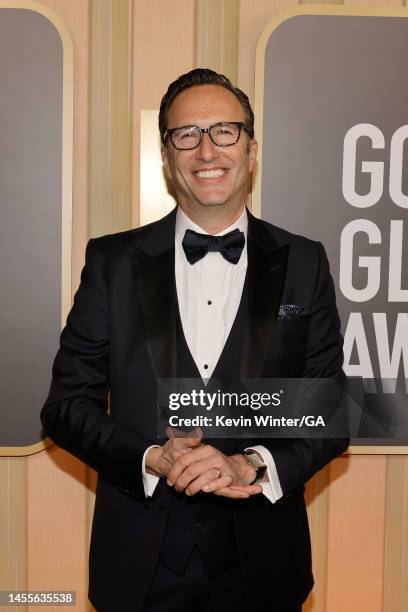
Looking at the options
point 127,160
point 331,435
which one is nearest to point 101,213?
point 127,160

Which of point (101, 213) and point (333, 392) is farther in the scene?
point (101, 213)

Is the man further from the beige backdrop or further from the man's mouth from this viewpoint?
the beige backdrop

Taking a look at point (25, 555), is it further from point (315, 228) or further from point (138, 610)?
point (315, 228)

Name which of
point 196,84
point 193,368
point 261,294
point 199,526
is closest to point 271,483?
point 199,526

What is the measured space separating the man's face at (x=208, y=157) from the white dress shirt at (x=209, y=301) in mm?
136

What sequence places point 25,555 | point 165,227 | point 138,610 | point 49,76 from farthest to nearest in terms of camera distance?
1. point 25,555
2. point 49,76
3. point 165,227
4. point 138,610

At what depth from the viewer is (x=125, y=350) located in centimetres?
169

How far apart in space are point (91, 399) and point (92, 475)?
774 millimetres

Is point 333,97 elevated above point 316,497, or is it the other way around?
point 333,97

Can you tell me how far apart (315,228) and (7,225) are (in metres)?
1.00

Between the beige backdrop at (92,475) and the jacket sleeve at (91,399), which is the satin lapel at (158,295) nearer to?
the jacket sleeve at (91,399)

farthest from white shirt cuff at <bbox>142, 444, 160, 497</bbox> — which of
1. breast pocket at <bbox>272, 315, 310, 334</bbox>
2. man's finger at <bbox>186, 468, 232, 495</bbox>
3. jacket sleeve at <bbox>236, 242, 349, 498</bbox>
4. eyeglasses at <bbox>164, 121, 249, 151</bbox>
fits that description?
eyeglasses at <bbox>164, 121, 249, 151</bbox>

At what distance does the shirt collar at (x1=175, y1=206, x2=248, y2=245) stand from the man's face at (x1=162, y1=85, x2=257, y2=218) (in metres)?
0.08

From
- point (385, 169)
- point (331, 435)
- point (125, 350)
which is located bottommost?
point (331, 435)
